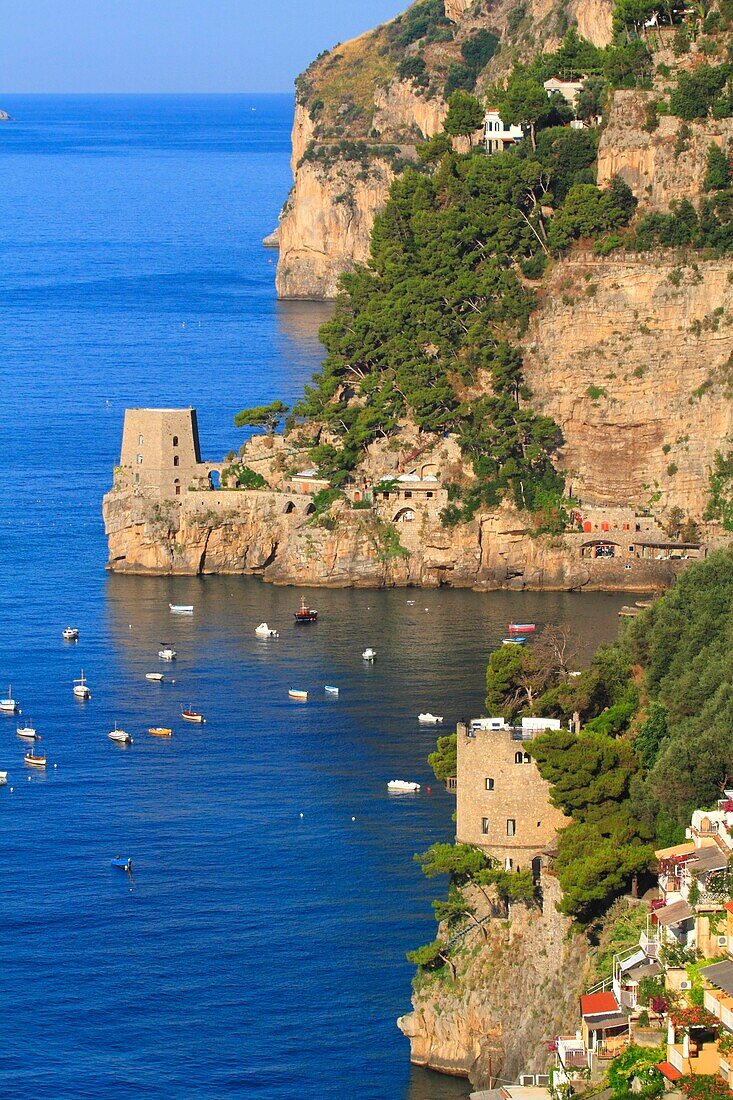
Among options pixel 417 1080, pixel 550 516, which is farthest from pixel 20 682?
pixel 417 1080

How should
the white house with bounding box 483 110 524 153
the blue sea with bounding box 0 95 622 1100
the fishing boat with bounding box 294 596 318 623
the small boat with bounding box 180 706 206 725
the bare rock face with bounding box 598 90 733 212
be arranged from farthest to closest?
the white house with bounding box 483 110 524 153
the bare rock face with bounding box 598 90 733 212
the fishing boat with bounding box 294 596 318 623
the small boat with bounding box 180 706 206 725
the blue sea with bounding box 0 95 622 1100

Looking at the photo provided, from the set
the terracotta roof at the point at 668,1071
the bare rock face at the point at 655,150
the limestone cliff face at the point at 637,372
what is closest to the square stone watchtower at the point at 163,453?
the limestone cliff face at the point at 637,372

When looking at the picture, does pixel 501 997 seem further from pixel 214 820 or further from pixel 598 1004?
pixel 214 820

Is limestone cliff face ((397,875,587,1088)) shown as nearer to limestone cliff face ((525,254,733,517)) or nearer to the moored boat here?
the moored boat

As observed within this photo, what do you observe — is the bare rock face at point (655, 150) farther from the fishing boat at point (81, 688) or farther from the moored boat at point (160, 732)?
the moored boat at point (160, 732)

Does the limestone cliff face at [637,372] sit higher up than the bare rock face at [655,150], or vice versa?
the bare rock face at [655,150]

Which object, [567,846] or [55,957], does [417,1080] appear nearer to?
[567,846]

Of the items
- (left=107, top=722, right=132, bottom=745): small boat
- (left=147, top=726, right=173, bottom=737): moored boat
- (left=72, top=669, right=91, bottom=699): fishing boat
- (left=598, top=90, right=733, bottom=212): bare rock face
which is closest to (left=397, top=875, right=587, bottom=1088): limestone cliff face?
(left=107, top=722, right=132, bottom=745): small boat
